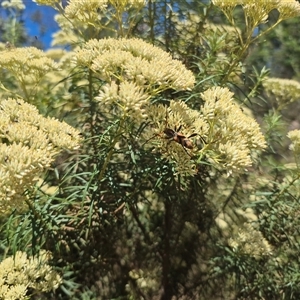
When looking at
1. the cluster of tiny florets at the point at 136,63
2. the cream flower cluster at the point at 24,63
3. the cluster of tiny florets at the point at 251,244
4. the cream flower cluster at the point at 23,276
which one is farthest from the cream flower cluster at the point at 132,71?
the cluster of tiny florets at the point at 251,244

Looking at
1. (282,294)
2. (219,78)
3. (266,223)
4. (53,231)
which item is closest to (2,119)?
(53,231)

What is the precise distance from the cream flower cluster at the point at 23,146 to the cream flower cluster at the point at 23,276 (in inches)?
14.0

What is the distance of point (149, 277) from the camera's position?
105 inches

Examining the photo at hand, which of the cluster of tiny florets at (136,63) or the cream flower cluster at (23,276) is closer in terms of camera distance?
the cluster of tiny florets at (136,63)


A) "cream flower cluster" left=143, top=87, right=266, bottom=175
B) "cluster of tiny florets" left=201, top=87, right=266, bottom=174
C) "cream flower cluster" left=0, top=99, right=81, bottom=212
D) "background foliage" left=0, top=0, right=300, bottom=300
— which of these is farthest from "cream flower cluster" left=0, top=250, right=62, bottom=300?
"cluster of tiny florets" left=201, top=87, right=266, bottom=174

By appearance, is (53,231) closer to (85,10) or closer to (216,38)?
(85,10)

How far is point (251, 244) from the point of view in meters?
2.27

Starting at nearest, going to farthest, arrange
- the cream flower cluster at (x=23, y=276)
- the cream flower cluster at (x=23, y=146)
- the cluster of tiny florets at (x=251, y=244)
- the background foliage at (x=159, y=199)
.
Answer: the cream flower cluster at (x=23, y=146), the cream flower cluster at (x=23, y=276), the background foliage at (x=159, y=199), the cluster of tiny florets at (x=251, y=244)

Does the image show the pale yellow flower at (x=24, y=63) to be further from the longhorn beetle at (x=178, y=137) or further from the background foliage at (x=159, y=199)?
the longhorn beetle at (x=178, y=137)

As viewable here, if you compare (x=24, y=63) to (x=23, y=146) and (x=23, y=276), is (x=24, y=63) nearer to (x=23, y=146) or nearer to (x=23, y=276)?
(x=23, y=146)

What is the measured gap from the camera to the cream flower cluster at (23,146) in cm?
134

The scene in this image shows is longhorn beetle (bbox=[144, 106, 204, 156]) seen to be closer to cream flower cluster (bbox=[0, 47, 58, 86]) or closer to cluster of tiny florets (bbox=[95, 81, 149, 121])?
cluster of tiny florets (bbox=[95, 81, 149, 121])

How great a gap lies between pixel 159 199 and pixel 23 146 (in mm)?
1290

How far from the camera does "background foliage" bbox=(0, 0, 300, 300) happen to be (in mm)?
1894
